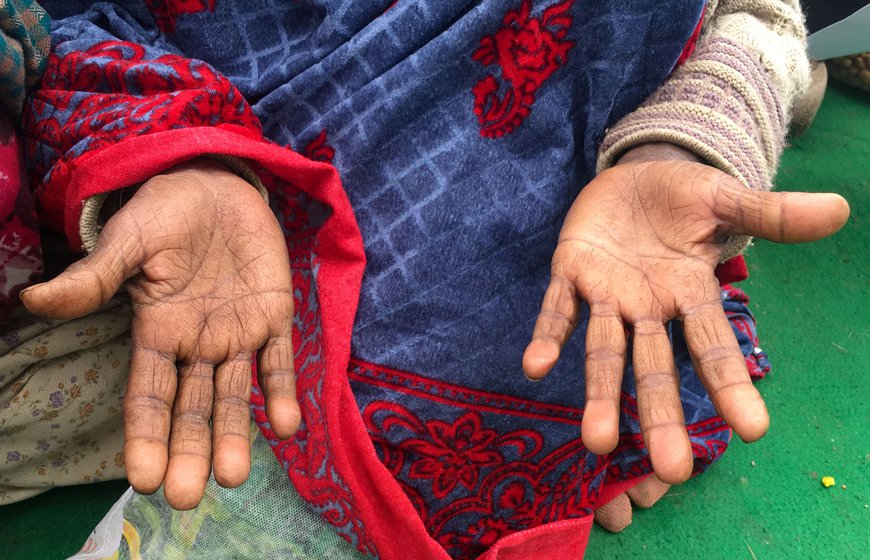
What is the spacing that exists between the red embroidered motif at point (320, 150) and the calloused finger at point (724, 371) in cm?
54

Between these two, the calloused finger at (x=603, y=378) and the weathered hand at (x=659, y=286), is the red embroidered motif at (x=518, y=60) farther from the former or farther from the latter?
the calloused finger at (x=603, y=378)

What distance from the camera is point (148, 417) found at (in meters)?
0.73

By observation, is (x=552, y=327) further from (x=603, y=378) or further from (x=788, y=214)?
(x=788, y=214)

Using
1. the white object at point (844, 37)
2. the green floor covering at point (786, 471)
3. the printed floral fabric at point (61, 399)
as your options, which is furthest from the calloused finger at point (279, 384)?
the white object at point (844, 37)

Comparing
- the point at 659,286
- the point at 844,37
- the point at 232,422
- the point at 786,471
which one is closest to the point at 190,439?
the point at 232,422

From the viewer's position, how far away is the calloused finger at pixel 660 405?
679mm

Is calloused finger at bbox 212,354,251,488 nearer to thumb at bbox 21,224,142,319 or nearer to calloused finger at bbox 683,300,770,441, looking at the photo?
thumb at bbox 21,224,142,319

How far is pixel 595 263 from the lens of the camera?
2.65 ft

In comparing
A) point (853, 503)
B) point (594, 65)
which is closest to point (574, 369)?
Result: point (594, 65)

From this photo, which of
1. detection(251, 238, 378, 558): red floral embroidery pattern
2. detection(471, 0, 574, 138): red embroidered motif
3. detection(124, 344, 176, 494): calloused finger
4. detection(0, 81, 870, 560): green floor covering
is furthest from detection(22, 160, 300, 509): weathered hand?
detection(0, 81, 870, 560): green floor covering

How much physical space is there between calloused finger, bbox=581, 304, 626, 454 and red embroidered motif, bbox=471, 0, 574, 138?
1.07ft

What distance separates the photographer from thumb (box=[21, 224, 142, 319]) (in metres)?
0.68

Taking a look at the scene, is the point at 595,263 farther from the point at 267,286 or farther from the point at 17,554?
the point at 17,554

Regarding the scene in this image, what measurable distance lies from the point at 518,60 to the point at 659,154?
0.23 m
